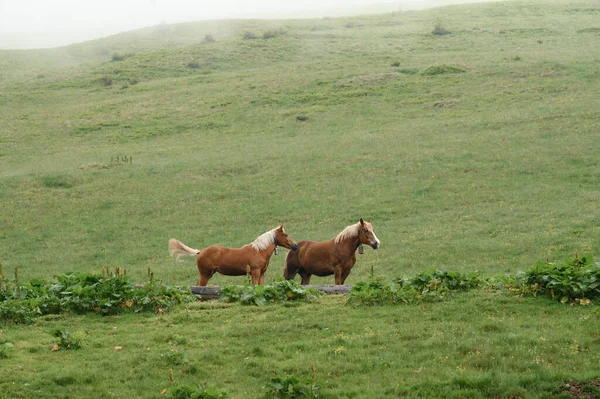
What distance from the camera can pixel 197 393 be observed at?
8.41m

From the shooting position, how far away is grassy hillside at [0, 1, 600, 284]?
27.6 m

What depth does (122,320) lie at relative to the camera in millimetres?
13039

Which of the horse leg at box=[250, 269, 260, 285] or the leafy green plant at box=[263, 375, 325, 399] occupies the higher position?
the leafy green plant at box=[263, 375, 325, 399]

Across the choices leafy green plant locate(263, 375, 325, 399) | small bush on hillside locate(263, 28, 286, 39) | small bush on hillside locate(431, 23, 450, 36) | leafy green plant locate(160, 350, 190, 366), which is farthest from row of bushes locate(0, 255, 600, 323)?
small bush on hillside locate(263, 28, 286, 39)

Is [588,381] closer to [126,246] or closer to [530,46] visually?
[126,246]

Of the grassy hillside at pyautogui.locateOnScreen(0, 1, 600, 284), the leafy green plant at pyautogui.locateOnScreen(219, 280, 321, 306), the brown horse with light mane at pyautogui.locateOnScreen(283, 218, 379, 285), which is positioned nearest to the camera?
the leafy green plant at pyautogui.locateOnScreen(219, 280, 321, 306)

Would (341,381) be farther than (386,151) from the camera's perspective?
No

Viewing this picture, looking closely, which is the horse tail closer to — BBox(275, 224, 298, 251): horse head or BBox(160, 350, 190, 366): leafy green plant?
BBox(275, 224, 298, 251): horse head

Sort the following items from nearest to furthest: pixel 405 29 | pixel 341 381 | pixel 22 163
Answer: pixel 341 381 < pixel 22 163 < pixel 405 29

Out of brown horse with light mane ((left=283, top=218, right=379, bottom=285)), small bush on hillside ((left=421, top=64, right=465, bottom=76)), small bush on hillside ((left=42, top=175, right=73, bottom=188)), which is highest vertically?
small bush on hillside ((left=421, top=64, right=465, bottom=76))

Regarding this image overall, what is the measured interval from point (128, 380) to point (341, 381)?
10.4 feet

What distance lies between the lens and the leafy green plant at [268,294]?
1406cm

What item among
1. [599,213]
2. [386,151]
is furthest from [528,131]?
[599,213]

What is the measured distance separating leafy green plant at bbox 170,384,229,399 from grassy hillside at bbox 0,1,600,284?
13443 millimetres
